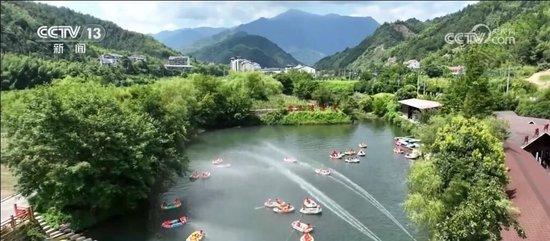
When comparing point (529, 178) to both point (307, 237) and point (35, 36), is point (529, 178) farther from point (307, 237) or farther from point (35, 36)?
point (35, 36)

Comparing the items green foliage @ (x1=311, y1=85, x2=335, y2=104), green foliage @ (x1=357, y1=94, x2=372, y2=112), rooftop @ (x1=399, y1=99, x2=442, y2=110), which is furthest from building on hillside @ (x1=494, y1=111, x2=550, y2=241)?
green foliage @ (x1=311, y1=85, x2=335, y2=104)

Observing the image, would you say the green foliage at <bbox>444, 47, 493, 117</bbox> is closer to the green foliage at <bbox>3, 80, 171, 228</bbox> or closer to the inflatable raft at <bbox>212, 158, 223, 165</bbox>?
the inflatable raft at <bbox>212, 158, 223, 165</bbox>

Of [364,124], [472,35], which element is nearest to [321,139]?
[364,124]

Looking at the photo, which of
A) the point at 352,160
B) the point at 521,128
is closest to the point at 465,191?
the point at 352,160

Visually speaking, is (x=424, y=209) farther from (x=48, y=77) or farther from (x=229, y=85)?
(x=229, y=85)

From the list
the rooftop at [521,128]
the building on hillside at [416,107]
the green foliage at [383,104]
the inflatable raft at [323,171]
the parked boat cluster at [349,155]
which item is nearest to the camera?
the rooftop at [521,128]

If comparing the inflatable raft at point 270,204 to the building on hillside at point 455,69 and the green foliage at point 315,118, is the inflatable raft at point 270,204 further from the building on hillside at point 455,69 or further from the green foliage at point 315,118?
the building on hillside at point 455,69

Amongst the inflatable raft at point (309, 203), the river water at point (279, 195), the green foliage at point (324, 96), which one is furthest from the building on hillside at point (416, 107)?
the inflatable raft at point (309, 203)
